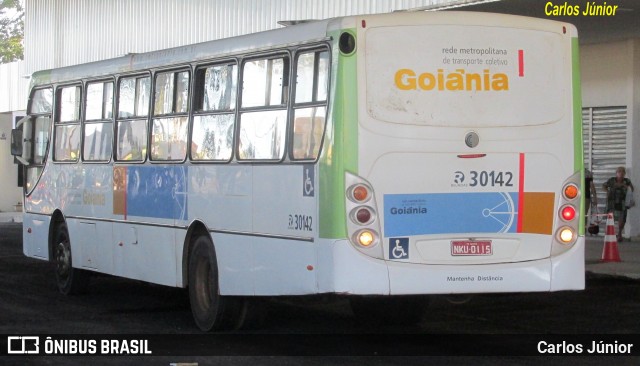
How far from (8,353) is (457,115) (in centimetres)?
454

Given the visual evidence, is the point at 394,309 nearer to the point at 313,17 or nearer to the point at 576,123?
the point at 576,123

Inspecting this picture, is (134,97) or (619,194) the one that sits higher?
(134,97)

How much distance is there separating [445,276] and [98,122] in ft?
21.2

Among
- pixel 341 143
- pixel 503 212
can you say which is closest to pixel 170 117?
pixel 341 143

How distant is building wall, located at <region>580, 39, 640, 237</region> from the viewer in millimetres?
26828

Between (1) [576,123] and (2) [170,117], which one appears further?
(2) [170,117]

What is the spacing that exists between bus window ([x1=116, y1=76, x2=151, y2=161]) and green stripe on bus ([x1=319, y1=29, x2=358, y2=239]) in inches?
167

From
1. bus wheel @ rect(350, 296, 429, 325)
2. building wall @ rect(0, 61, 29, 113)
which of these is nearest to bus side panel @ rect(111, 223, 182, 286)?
bus wheel @ rect(350, 296, 429, 325)

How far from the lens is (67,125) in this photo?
54.6 feet

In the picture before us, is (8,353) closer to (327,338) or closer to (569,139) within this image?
(327,338)

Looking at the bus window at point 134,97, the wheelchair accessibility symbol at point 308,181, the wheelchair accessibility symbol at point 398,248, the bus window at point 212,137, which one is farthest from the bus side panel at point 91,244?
the wheelchair accessibility symbol at point 398,248

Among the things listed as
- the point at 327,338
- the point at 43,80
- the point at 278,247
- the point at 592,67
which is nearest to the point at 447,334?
the point at 327,338

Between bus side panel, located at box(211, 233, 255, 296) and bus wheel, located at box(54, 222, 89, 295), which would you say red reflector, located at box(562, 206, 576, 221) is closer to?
bus side panel, located at box(211, 233, 255, 296)

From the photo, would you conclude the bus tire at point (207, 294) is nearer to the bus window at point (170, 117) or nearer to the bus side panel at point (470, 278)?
the bus window at point (170, 117)
